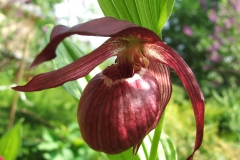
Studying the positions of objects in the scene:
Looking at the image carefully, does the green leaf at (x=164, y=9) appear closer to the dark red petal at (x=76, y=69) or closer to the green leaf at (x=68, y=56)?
the dark red petal at (x=76, y=69)

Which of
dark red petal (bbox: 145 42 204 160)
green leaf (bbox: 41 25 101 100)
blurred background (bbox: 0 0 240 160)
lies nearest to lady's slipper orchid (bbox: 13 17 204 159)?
dark red petal (bbox: 145 42 204 160)

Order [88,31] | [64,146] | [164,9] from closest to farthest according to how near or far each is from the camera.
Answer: [88,31] → [164,9] → [64,146]

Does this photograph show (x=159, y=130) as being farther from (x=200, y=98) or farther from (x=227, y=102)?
(x=227, y=102)

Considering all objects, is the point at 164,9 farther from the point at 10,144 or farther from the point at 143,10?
the point at 10,144

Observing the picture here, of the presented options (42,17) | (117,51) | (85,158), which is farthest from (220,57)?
(117,51)

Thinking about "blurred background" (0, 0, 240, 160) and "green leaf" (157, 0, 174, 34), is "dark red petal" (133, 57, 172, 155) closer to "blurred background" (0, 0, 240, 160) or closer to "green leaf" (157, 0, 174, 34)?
"green leaf" (157, 0, 174, 34)

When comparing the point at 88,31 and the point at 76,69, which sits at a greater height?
the point at 88,31

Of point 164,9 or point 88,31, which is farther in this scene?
point 164,9

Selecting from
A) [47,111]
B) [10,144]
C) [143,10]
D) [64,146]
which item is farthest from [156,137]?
[47,111]
